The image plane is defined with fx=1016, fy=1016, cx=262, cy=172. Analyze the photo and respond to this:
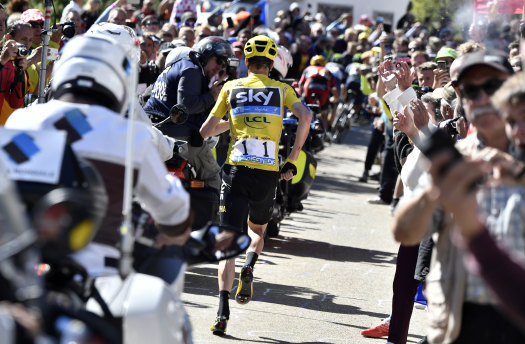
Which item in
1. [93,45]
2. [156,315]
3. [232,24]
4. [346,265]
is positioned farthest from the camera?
[232,24]

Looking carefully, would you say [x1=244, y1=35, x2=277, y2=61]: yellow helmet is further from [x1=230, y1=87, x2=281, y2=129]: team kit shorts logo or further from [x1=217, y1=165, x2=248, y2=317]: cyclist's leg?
[x1=217, y1=165, x2=248, y2=317]: cyclist's leg

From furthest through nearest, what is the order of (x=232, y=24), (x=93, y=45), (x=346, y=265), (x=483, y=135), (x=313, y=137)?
(x=232, y=24) < (x=313, y=137) < (x=346, y=265) < (x=93, y=45) < (x=483, y=135)

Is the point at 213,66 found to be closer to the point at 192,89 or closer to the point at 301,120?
the point at 192,89

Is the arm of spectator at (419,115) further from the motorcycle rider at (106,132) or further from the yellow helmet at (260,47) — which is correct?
the yellow helmet at (260,47)

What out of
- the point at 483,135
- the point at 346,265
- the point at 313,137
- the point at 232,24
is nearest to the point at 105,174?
the point at 483,135

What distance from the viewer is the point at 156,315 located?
3.63m

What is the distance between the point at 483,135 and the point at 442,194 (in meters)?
1.10

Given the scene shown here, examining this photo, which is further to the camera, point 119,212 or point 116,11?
point 116,11

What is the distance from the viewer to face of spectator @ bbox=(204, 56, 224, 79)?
9.58 meters

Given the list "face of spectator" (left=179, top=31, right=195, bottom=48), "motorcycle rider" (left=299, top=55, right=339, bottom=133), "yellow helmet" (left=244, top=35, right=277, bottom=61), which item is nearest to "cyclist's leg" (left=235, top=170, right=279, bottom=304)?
"yellow helmet" (left=244, top=35, right=277, bottom=61)

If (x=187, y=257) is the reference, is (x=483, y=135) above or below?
above

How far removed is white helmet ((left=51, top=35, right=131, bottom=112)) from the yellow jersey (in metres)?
3.36

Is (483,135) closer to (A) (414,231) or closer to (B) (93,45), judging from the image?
(A) (414,231)

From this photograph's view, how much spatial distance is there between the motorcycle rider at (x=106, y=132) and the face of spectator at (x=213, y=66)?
5.17 meters
